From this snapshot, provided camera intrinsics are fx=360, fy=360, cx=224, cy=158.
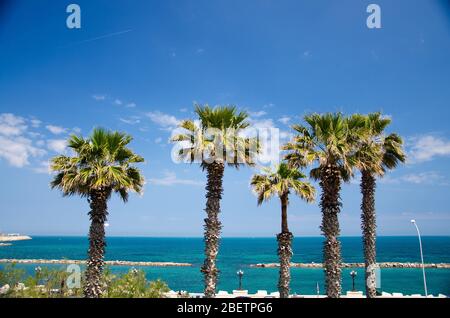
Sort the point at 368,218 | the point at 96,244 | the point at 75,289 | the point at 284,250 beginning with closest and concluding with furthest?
1. the point at 96,244
2. the point at 75,289
3. the point at 284,250
4. the point at 368,218

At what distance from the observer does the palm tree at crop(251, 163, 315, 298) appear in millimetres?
14273

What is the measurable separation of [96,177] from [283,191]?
7098 mm

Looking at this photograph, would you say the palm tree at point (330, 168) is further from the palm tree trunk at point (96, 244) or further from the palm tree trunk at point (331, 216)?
the palm tree trunk at point (96, 244)

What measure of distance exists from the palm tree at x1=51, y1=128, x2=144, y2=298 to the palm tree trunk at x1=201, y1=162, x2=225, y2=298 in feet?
8.69

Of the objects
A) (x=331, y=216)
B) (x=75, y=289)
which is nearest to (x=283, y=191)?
(x=331, y=216)

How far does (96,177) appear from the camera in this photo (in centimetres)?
1135

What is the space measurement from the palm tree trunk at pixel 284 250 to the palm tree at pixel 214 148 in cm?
334

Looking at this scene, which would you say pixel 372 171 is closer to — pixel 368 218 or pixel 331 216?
pixel 368 218

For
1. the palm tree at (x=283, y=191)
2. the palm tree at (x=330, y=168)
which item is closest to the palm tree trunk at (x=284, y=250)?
the palm tree at (x=283, y=191)

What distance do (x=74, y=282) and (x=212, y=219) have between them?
5828 millimetres

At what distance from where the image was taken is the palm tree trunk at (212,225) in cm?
1152

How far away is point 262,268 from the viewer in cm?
8194

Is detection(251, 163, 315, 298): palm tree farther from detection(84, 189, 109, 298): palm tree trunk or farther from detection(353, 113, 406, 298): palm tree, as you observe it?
detection(84, 189, 109, 298): palm tree trunk

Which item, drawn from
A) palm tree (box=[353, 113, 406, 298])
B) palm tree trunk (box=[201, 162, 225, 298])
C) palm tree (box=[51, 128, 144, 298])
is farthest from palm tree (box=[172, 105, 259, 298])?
A: palm tree (box=[353, 113, 406, 298])
